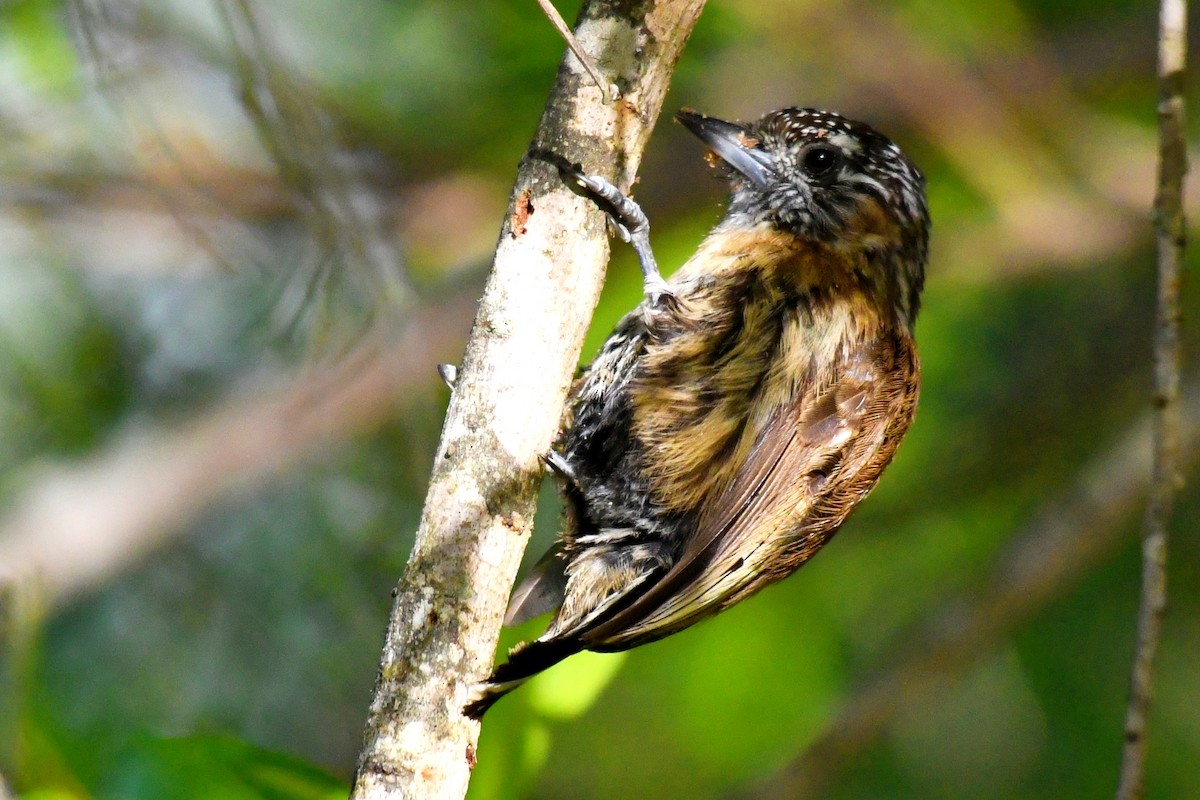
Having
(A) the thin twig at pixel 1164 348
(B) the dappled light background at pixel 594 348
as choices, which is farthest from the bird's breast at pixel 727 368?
(B) the dappled light background at pixel 594 348

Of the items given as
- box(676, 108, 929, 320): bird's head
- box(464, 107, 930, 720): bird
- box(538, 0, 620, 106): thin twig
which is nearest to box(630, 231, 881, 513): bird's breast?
box(464, 107, 930, 720): bird

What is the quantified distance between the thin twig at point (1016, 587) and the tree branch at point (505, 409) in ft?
6.85

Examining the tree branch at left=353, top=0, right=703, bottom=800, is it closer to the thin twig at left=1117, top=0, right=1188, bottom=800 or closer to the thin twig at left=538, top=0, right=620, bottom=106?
the thin twig at left=538, top=0, right=620, bottom=106

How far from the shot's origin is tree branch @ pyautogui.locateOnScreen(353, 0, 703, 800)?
6.47ft

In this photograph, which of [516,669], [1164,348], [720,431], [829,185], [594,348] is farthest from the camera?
[594,348]

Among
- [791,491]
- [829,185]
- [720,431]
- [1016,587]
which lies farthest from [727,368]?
[1016,587]

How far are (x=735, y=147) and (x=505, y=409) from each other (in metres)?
1.62

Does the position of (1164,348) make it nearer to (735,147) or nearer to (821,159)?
(821,159)

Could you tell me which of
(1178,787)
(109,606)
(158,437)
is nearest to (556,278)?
(158,437)

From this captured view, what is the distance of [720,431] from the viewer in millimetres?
2896

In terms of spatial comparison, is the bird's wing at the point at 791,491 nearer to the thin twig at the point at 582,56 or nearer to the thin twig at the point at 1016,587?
the thin twig at the point at 582,56

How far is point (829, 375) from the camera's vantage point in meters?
2.86

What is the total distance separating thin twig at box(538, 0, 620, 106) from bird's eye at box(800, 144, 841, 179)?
1345 mm

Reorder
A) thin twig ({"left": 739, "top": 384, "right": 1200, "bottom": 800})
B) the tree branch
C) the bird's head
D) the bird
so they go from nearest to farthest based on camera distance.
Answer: the tree branch < the bird < the bird's head < thin twig ({"left": 739, "top": 384, "right": 1200, "bottom": 800})
